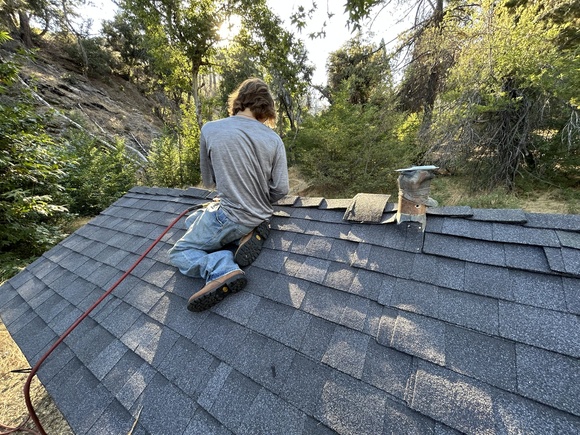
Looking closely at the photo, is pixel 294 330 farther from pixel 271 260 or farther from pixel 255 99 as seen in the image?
pixel 255 99

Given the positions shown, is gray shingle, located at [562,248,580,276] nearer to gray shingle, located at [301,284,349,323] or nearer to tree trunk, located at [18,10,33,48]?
gray shingle, located at [301,284,349,323]

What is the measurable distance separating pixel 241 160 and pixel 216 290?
0.91m

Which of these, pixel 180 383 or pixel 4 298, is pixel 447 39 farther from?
pixel 4 298

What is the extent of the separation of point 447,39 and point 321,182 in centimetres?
502

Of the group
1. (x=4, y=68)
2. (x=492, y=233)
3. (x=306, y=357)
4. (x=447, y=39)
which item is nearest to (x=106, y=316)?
(x=306, y=357)

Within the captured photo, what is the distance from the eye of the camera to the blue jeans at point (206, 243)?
5.49 ft

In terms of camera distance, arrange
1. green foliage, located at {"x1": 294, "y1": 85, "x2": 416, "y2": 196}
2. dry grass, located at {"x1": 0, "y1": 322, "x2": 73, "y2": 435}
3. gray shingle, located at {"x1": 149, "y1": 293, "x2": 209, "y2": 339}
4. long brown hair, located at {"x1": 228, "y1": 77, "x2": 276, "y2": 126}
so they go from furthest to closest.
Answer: green foliage, located at {"x1": 294, "y1": 85, "x2": 416, "y2": 196}, dry grass, located at {"x1": 0, "y1": 322, "x2": 73, "y2": 435}, long brown hair, located at {"x1": 228, "y1": 77, "x2": 276, "y2": 126}, gray shingle, located at {"x1": 149, "y1": 293, "x2": 209, "y2": 339}

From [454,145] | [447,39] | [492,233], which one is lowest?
[454,145]

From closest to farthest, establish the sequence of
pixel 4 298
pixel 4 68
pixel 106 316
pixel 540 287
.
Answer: pixel 540 287 → pixel 106 316 → pixel 4 298 → pixel 4 68

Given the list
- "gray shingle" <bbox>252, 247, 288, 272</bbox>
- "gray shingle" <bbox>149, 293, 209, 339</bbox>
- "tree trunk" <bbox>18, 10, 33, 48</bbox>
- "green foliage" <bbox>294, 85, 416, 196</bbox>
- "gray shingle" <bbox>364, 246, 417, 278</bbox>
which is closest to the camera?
"gray shingle" <bbox>364, 246, 417, 278</bbox>

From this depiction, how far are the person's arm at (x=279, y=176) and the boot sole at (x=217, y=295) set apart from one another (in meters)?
0.81

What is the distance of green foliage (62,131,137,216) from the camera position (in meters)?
7.21

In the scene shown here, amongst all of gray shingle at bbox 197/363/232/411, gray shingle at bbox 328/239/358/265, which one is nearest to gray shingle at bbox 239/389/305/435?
gray shingle at bbox 197/363/232/411

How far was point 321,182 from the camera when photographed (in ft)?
26.7
